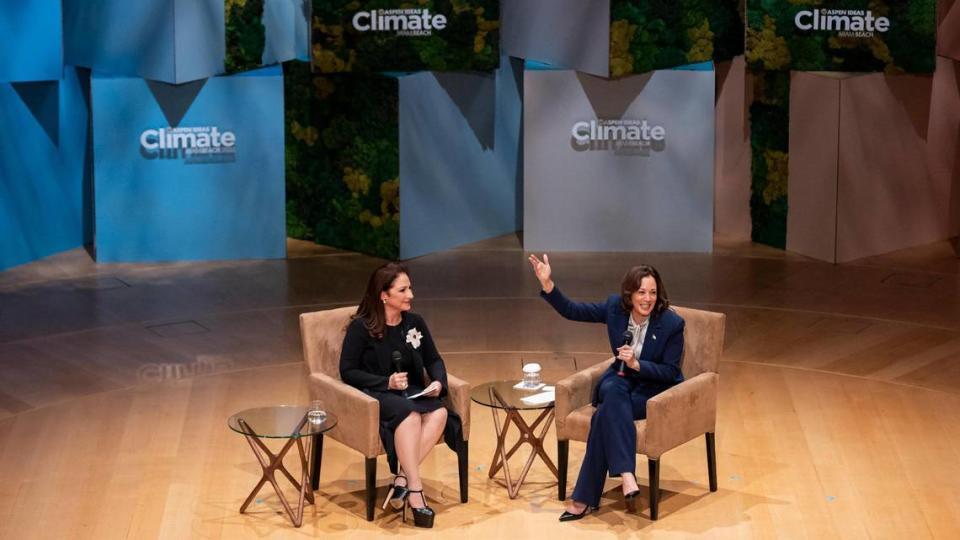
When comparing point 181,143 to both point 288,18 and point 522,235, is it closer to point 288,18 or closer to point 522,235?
point 288,18

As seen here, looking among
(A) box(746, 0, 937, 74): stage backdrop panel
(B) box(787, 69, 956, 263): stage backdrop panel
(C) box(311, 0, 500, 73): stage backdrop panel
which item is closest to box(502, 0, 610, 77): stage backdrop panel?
(C) box(311, 0, 500, 73): stage backdrop panel

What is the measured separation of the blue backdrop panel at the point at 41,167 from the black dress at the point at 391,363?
21.1 feet

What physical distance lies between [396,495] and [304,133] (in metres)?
7.12

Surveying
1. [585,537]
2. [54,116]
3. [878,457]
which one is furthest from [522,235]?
[585,537]

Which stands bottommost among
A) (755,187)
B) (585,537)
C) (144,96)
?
(585,537)

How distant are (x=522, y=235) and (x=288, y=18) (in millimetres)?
2985

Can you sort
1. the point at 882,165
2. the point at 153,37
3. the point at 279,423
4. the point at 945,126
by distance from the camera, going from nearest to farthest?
the point at 279,423 → the point at 153,37 → the point at 882,165 → the point at 945,126

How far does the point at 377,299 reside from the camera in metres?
7.14

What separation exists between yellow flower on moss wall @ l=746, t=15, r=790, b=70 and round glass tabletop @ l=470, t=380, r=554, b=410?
629 cm

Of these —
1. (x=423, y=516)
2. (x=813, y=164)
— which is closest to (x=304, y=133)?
(x=813, y=164)

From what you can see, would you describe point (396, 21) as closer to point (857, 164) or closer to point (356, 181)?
point (356, 181)

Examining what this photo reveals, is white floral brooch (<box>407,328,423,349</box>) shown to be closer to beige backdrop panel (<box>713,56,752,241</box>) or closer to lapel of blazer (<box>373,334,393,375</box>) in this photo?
lapel of blazer (<box>373,334,393,375</box>)

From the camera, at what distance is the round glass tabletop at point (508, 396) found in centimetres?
724

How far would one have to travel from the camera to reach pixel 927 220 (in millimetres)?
13688
